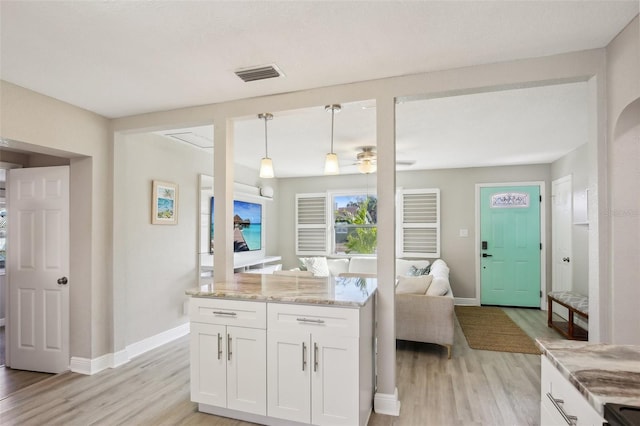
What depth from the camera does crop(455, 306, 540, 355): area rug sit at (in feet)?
12.6

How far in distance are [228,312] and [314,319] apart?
2.05 feet

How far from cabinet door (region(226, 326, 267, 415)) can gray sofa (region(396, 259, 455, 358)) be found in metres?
1.87

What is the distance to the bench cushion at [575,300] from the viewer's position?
379 centimetres

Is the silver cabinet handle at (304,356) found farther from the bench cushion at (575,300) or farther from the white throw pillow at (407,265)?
the white throw pillow at (407,265)

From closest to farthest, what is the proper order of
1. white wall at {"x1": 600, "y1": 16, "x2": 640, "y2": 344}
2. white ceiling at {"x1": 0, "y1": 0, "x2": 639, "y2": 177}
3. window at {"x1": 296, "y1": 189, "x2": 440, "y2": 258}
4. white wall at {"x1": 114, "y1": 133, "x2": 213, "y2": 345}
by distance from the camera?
1. white ceiling at {"x1": 0, "y1": 0, "x2": 639, "y2": 177}
2. white wall at {"x1": 600, "y1": 16, "x2": 640, "y2": 344}
3. white wall at {"x1": 114, "y1": 133, "x2": 213, "y2": 345}
4. window at {"x1": 296, "y1": 189, "x2": 440, "y2": 258}

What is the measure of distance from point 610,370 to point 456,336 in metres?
3.41

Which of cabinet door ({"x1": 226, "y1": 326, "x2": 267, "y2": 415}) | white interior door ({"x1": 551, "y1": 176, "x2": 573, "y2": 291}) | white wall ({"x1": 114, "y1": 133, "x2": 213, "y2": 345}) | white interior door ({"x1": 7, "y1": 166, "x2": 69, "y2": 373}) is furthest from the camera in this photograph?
white interior door ({"x1": 551, "y1": 176, "x2": 573, "y2": 291})

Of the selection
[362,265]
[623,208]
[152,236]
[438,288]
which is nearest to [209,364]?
[152,236]

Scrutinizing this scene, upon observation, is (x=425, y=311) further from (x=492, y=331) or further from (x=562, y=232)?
(x=562, y=232)

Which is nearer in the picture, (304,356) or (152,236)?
(304,356)

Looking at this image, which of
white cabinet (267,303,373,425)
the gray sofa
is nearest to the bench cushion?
the gray sofa

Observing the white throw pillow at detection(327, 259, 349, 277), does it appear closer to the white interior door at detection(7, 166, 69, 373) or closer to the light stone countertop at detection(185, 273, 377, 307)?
the light stone countertop at detection(185, 273, 377, 307)

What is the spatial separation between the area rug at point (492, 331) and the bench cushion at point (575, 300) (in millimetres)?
614

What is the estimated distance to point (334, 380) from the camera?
82.7 inches
